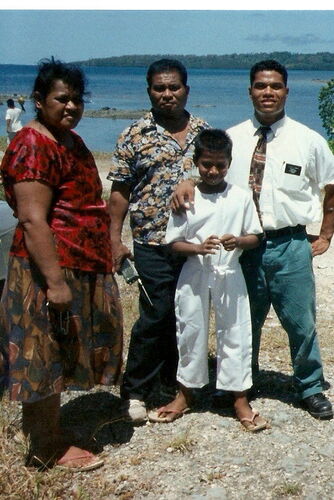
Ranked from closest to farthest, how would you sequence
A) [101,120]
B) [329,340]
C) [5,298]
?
[5,298]
[329,340]
[101,120]

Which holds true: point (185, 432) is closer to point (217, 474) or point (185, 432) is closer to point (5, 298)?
point (217, 474)

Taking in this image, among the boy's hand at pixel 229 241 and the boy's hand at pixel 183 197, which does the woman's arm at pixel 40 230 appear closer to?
the boy's hand at pixel 183 197

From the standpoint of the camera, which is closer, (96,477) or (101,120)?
(96,477)

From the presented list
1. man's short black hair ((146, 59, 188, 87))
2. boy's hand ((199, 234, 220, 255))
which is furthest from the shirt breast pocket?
man's short black hair ((146, 59, 188, 87))

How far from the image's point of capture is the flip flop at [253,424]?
3.98 m

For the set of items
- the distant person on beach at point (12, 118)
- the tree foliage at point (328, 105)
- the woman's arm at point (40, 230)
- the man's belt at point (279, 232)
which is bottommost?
the distant person on beach at point (12, 118)

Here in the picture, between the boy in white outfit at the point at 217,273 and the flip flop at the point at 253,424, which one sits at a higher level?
the boy in white outfit at the point at 217,273

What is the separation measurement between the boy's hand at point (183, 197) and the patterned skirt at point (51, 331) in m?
0.47

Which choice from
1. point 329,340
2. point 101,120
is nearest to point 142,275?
point 329,340

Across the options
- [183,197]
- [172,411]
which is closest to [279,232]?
[183,197]

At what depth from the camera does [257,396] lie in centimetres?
448

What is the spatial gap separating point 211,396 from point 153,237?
1092 millimetres

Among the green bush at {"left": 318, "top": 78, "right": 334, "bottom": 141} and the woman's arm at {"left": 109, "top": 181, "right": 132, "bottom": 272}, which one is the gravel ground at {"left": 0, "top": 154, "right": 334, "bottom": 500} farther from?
the green bush at {"left": 318, "top": 78, "right": 334, "bottom": 141}

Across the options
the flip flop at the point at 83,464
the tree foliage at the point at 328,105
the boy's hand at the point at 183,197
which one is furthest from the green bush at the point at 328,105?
the flip flop at the point at 83,464
